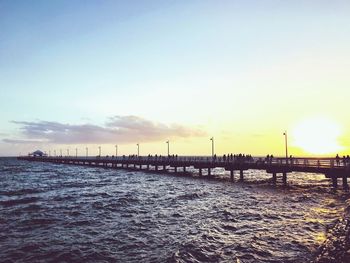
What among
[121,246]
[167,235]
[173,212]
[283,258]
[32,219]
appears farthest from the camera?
[173,212]

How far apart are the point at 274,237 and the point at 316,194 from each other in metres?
16.4

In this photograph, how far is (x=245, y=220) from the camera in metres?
19.5

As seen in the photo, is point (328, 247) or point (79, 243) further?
point (79, 243)

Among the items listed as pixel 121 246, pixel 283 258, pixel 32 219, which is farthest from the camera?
pixel 32 219

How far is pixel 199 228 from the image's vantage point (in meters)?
17.9

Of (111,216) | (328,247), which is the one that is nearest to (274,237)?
(328,247)

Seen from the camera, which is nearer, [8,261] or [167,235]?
[8,261]

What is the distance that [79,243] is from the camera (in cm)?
1564

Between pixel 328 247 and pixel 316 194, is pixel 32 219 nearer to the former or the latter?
pixel 328 247

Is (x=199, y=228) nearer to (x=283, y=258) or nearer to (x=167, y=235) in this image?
(x=167, y=235)

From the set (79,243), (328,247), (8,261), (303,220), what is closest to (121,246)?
(79,243)

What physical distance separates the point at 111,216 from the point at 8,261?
9.13m

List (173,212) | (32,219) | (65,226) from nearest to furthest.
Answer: (65,226)
(32,219)
(173,212)

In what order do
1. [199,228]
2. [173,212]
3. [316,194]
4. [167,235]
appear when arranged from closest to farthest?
[167,235] → [199,228] → [173,212] → [316,194]
